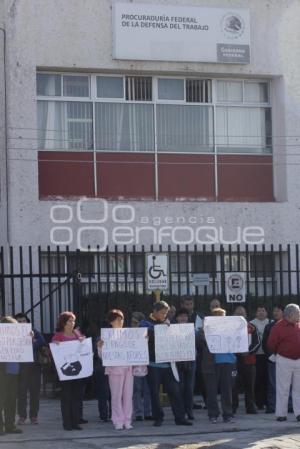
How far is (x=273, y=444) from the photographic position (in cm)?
1323

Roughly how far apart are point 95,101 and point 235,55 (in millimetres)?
3318

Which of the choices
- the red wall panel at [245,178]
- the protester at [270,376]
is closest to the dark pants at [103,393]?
the protester at [270,376]

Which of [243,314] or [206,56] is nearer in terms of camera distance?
[243,314]

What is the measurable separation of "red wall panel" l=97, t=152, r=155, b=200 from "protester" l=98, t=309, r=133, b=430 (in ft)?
28.4

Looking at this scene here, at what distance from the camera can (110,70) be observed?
23234 millimetres

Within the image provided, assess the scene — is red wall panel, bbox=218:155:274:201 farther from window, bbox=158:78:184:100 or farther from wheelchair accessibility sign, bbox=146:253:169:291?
wheelchair accessibility sign, bbox=146:253:169:291

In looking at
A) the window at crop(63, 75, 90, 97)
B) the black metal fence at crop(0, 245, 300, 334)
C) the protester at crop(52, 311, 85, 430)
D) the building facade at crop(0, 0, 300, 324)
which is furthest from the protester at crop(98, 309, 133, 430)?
the window at crop(63, 75, 90, 97)

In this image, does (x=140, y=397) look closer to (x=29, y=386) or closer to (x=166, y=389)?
(x=166, y=389)

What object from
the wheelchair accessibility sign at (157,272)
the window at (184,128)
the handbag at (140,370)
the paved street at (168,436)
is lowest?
the paved street at (168,436)

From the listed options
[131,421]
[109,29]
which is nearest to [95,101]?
[109,29]

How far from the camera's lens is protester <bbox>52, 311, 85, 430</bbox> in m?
14.6

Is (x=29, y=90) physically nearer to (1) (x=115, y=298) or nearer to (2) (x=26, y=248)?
(2) (x=26, y=248)

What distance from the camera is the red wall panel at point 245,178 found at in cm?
2409

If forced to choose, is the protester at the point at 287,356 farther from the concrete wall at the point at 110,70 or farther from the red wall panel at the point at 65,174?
the red wall panel at the point at 65,174
